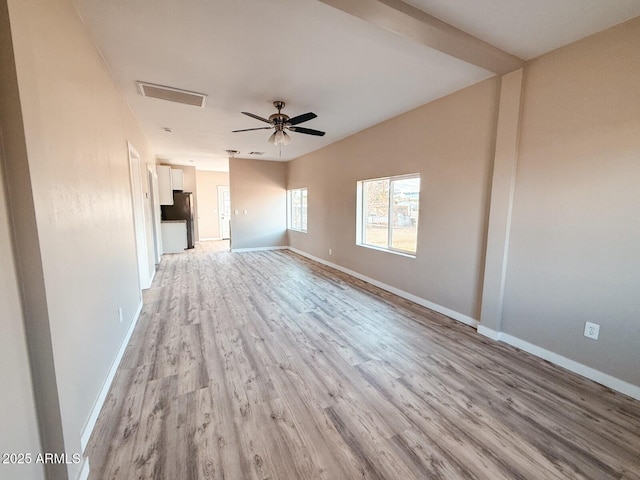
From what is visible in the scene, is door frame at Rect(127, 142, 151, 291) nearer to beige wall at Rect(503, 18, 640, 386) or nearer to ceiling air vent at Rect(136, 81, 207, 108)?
ceiling air vent at Rect(136, 81, 207, 108)

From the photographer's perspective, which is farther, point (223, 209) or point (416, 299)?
point (223, 209)

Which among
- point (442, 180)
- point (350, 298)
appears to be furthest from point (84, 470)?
point (442, 180)

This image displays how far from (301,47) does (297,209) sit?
5452mm

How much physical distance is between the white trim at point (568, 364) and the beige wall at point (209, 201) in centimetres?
905

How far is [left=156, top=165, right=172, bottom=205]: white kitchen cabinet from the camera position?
6657 mm

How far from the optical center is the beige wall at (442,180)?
2877 millimetres

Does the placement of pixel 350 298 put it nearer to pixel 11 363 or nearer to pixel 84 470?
pixel 84 470

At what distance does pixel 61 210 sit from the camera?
1355 mm

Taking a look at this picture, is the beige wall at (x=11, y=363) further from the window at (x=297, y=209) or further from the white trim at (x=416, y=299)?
the window at (x=297, y=209)

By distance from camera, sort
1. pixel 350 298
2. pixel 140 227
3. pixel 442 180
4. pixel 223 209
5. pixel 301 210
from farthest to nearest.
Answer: pixel 223 209
pixel 301 210
pixel 140 227
pixel 350 298
pixel 442 180

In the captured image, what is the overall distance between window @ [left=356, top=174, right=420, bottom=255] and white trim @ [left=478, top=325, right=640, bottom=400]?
1437 mm

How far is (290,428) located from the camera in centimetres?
164

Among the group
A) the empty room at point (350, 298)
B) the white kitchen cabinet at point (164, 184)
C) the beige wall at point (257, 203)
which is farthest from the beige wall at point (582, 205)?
the white kitchen cabinet at point (164, 184)

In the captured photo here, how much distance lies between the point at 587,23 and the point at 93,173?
3.79m
